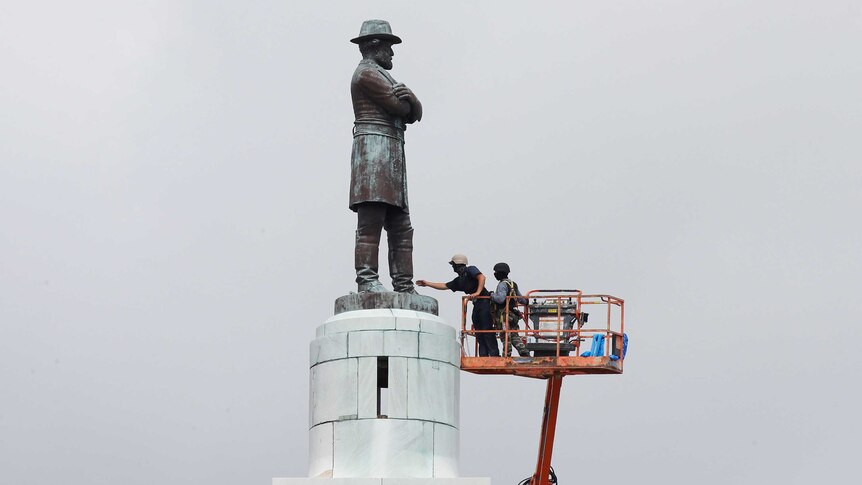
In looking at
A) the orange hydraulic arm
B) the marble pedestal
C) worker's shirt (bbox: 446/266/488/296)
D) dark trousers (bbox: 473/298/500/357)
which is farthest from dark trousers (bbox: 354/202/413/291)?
the orange hydraulic arm

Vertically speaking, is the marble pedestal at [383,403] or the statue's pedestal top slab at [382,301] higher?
the statue's pedestal top slab at [382,301]

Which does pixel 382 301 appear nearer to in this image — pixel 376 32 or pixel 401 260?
pixel 401 260

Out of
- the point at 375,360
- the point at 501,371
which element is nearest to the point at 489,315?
the point at 501,371

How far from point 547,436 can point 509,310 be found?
4.70 meters

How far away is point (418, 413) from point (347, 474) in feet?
5.81

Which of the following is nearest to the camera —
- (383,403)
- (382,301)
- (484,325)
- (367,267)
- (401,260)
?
(383,403)

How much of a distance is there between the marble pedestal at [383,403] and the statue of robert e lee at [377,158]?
4.28 ft

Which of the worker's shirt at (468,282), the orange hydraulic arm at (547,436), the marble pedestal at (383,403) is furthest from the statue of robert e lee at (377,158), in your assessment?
the orange hydraulic arm at (547,436)

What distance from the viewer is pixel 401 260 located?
165 feet

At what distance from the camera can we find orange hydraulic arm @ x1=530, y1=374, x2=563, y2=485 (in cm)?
5466

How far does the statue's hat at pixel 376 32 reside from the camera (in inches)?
1975

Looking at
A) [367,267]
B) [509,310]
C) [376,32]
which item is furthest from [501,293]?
[376,32]

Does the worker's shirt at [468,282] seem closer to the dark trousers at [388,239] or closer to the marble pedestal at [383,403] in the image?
the dark trousers at [388,239]

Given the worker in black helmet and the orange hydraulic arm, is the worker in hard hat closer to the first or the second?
the worker in black helmet
